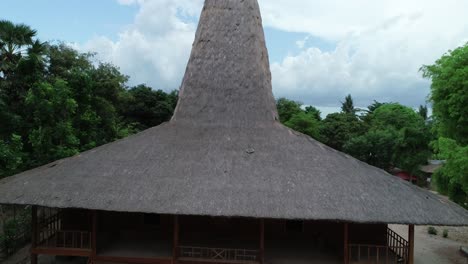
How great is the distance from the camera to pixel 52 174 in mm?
11945

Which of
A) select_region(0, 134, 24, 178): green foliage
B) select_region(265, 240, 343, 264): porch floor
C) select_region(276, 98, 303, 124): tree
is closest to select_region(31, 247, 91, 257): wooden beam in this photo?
select_region(0, 134, 24, 178): green foliage

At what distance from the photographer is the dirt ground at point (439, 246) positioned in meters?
17.9

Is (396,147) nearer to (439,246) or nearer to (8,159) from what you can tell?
(439,246)

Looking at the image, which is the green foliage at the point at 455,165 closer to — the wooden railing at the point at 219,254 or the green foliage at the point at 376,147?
the wooden railing at the point at 219,254

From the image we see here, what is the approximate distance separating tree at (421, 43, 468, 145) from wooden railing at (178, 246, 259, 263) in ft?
41.2

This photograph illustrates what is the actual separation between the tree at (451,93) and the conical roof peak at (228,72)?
9.22 metres

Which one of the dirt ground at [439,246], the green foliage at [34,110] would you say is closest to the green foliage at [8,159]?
the green foliage at [34,110]

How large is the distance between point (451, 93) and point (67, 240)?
18022 mm

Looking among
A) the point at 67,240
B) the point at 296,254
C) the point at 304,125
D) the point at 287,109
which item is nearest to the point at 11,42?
the point at 67,240

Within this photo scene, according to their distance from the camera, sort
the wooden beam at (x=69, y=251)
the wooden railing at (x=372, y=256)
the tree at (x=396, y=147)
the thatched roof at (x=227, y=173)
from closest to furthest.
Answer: the thatched roof at (x=227, y=173)
the wooden railing at (x=372, y=256)
the wooden beam at (x=69, y=251)
the tree at (x=396, y=147)

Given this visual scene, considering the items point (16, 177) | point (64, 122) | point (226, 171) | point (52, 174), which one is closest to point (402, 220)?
point (226, 171)

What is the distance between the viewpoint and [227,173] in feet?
38.0

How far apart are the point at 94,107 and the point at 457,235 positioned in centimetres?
2457

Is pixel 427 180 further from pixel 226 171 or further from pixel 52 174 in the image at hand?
pixel 52 174
